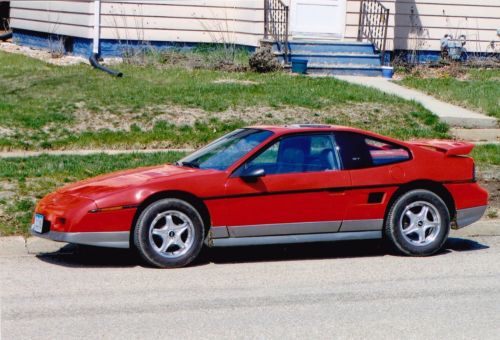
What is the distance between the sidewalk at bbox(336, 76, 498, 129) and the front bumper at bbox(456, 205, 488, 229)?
664cm

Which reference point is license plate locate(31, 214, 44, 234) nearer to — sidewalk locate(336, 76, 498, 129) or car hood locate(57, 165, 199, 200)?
car hood locate(57, 165, 199, 200)

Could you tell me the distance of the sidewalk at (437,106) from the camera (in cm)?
1602

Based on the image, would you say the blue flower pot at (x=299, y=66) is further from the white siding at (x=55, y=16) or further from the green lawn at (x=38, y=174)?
the green lawn at (x=38, y=174)

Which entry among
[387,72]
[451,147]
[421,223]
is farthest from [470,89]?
[421,223]

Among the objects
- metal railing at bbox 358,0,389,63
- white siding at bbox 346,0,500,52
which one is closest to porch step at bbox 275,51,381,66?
metal railing at bbox 358,0,389,63

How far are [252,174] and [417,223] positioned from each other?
70.0 inches

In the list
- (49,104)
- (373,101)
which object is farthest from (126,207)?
(373,101)

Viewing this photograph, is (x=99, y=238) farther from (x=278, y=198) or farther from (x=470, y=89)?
(x=470, y=89)

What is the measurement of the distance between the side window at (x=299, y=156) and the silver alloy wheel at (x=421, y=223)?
0.88m

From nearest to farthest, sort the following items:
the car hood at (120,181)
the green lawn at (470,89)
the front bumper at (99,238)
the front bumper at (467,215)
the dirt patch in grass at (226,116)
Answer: the front bumper at (99,238) → the car hood at (120,181) → the front bumper at (467,215) → the dirt patch in grass at (226,116) → the green lawn at (470,89)

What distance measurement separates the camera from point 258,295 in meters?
7.63

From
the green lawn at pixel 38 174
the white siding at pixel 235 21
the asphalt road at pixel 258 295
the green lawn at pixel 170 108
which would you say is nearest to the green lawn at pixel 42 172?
the green lawn at pixel 38 174

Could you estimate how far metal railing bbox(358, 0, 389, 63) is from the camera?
21.3m

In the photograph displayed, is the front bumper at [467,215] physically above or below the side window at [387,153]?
below
